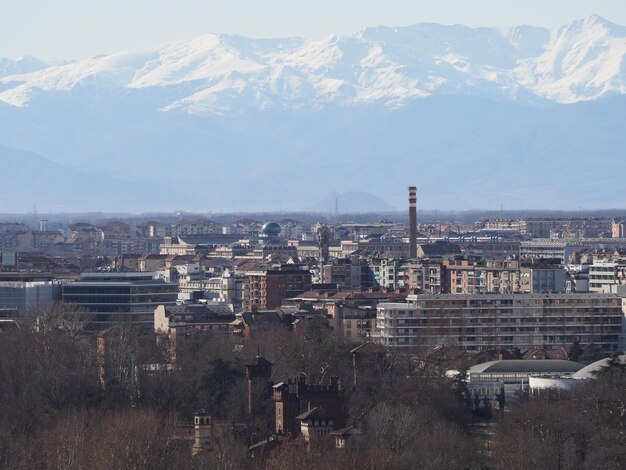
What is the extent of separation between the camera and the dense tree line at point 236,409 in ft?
134

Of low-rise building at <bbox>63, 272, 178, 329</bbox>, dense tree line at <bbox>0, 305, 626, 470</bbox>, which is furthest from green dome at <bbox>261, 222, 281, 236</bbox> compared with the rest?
dense tree line at <bbox>0, 305, 626, 470</bbox>

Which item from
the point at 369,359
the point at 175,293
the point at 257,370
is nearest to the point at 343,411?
the point at 257,370

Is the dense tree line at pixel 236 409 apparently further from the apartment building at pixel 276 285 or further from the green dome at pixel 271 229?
the green dome at pixel 271 229

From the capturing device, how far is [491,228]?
641ft

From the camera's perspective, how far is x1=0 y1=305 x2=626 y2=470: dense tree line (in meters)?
40.8

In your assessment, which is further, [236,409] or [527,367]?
[527,367]

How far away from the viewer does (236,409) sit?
5291 centimetres

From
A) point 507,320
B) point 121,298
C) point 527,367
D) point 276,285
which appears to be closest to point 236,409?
point 527,367

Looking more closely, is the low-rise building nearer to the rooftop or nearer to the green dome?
the rooftop

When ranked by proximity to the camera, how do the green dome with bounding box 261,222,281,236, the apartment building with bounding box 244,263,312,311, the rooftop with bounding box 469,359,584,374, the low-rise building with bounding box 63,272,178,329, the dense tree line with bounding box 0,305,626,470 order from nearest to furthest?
the dense tree line with bounding box 0,305,626,470, the rooftop with bounding box 469,359,584,374, the low-rise building with bounding box 63,272,178,329, the apartment building with bounding box 244,263,312,311, the green dome with bounding box 261,222,281,236

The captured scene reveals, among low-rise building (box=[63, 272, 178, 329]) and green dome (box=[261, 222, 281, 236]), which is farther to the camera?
green dome (box=[261, 222, 281, 236])

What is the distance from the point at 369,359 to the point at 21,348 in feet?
27.9

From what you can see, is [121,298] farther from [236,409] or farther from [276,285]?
[236,409]

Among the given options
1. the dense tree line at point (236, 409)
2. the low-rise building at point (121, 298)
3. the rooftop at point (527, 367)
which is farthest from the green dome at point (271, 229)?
the rooftop at point (527, 367)
